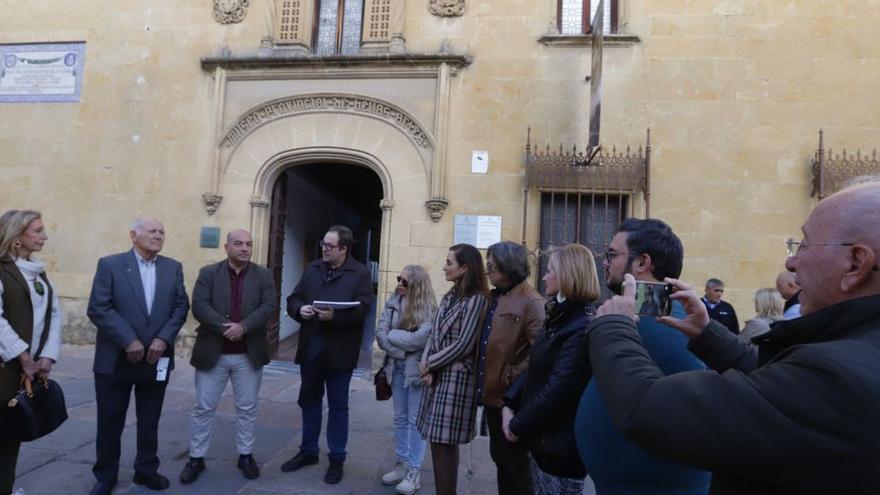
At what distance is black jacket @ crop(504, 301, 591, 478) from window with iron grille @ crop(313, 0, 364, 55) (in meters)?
6.76

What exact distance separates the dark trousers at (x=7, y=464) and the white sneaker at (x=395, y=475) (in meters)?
2.24

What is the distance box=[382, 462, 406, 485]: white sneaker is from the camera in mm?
3787

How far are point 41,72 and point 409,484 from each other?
8.95 m

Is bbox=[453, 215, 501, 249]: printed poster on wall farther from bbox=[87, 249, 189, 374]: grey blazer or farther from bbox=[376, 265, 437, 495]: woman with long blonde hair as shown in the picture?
bbox=[87, 249, 189, 374]: grey blazer

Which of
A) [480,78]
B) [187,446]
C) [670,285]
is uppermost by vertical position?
[480,78]

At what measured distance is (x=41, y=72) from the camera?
8312 mm

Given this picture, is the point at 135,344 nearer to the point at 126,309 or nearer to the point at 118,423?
the point at 126,309

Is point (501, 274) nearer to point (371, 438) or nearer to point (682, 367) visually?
point (682, 367)

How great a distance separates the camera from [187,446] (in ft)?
14.3

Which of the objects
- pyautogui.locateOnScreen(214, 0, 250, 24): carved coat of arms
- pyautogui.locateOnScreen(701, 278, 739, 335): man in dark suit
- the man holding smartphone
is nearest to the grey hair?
the man holding smartphone

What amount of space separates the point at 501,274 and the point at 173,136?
675cm

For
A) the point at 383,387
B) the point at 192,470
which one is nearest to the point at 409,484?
the point at 383,387

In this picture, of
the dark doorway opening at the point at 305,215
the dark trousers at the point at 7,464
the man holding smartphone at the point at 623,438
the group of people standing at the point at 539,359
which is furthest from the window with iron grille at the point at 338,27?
the man holding smartphone at the point at 623,438

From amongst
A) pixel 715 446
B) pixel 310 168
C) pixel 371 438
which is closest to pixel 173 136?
pixel 310 168
